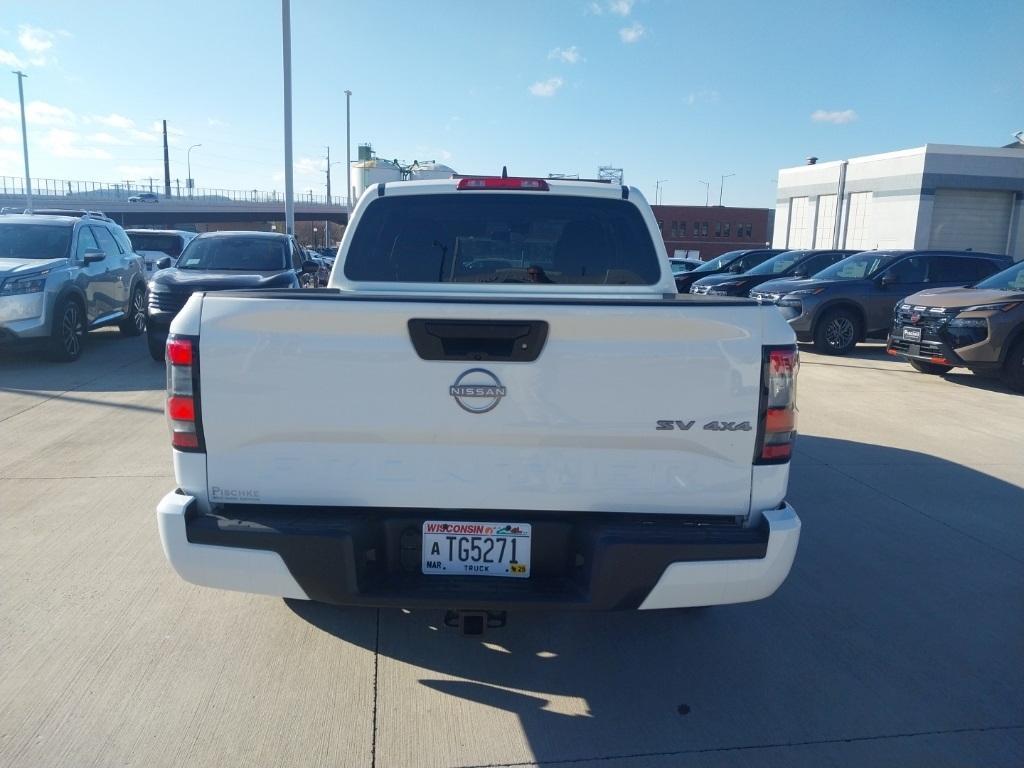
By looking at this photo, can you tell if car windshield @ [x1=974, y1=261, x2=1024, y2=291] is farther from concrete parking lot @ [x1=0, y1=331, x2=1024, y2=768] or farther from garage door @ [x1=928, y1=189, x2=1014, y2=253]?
garage door @ [x1=928, y1=189, x2=1014, y2=253]

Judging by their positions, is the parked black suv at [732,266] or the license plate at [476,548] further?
the parked black suv at [732,266]

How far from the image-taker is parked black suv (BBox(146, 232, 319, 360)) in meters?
10.2

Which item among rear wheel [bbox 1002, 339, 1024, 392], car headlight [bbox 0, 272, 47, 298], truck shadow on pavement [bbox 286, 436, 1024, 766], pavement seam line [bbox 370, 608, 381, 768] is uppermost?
car headlight [bbox 0, 272, 47, 298]

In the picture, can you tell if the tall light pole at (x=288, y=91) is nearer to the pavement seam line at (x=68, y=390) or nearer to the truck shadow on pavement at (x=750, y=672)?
the pavement seam line at (x=68, y=390)

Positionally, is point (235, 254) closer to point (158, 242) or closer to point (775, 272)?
point (158, 242)

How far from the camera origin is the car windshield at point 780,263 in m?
17.3

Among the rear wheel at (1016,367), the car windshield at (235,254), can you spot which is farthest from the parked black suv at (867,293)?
the car windshield at (235,254)

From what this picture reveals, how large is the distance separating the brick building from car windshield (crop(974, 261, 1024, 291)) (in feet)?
177

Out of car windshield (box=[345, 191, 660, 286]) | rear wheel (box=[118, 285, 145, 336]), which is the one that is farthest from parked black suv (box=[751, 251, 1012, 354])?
rear wheel (box=[118, 285, 145, 336])

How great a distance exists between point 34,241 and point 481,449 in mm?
10519

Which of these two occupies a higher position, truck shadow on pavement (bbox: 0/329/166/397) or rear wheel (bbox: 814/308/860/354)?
rear wheel (bbox: 814/308/860/354)

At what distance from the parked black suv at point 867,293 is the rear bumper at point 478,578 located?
10.8 meters

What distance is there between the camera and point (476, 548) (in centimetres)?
283

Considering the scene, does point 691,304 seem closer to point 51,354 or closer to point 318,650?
point 318,650
